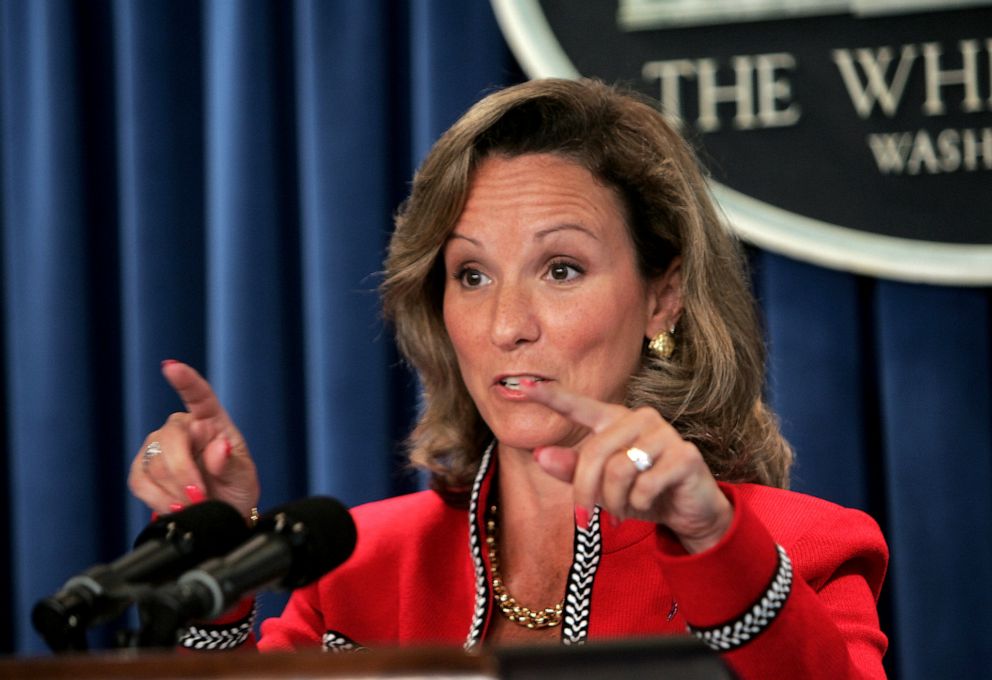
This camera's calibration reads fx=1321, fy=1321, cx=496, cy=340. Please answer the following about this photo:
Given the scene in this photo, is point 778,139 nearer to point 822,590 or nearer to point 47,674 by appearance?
point 822,590

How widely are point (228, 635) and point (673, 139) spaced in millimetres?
879

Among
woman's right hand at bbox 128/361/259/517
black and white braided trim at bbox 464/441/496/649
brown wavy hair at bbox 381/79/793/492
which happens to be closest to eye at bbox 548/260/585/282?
brown wavy hair at bbox 381/79/793/492

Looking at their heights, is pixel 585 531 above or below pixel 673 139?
below

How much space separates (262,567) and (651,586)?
2.48 feet

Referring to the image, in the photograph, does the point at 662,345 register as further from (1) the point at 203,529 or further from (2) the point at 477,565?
(1) the point at 203,529

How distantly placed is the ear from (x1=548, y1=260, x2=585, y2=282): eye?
14 centimetres

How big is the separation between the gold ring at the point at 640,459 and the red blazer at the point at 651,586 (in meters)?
0.10

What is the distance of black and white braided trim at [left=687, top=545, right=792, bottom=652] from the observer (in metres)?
1.22

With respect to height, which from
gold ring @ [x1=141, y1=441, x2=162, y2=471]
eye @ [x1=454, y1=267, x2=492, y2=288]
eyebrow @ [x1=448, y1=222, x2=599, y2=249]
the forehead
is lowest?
gold ring @ [x1=141, y1=441, x2=162, y2=471]

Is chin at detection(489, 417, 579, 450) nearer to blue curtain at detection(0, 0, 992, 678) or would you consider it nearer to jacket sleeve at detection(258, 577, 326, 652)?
jacket sleeve at detection(258, 577, 326, 652)

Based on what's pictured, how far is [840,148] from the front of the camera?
2.05 meters

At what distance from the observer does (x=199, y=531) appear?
41.1 inches

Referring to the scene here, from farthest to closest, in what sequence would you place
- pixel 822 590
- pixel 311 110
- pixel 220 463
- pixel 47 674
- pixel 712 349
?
pixel 311 110, pixel 712 349, pixel 822 590, pixel 220 463, pixel 47 674

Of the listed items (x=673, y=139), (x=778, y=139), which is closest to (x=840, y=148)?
(x=778, y=139)
